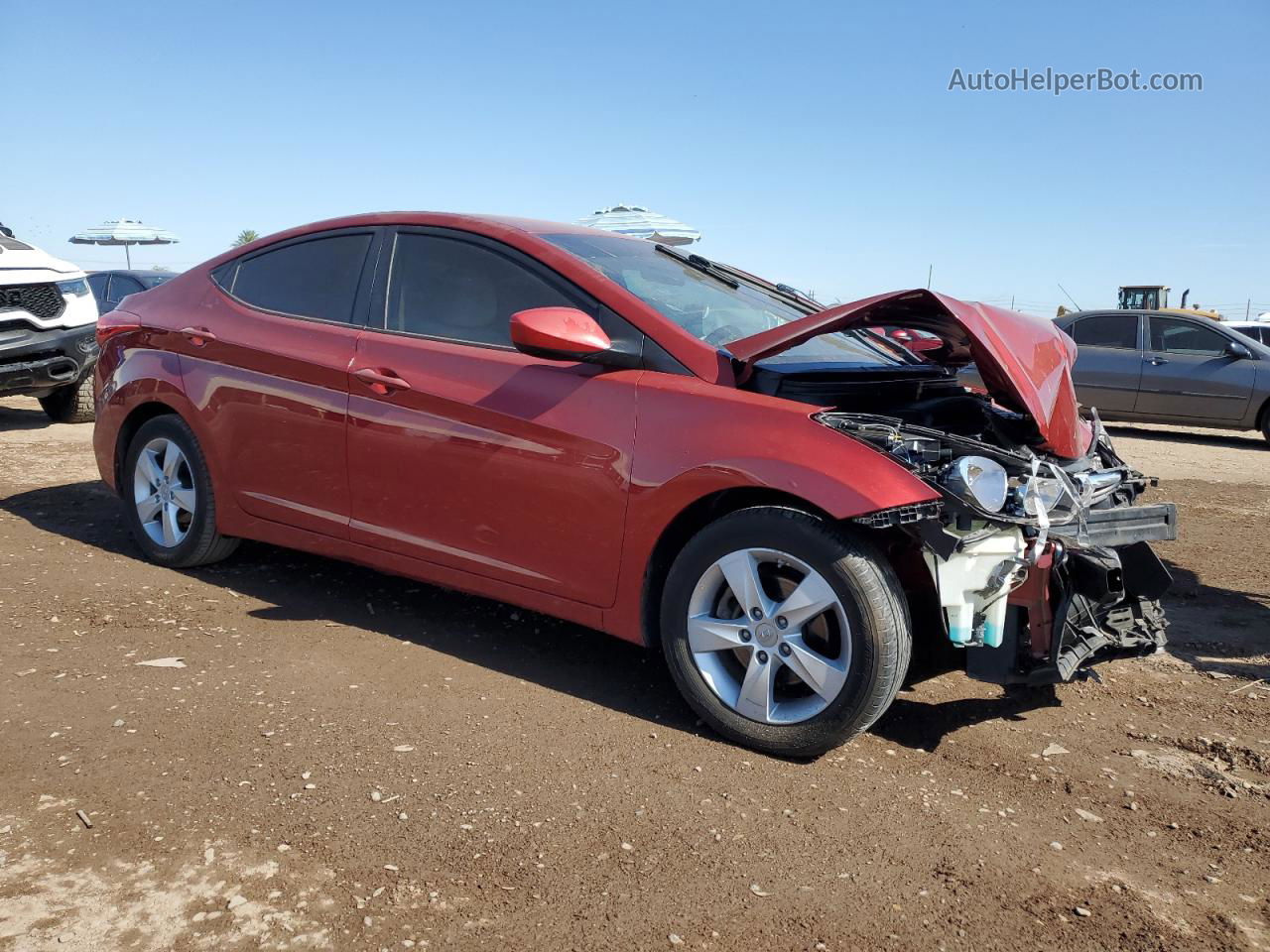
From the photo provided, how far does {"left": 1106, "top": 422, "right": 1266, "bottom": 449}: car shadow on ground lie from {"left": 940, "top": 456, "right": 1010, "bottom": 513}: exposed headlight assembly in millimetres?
10174

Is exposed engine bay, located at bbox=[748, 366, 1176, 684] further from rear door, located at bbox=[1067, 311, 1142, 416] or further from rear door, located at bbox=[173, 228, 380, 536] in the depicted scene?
rear door, located at bbox=[1067, 311, 1142, 416]

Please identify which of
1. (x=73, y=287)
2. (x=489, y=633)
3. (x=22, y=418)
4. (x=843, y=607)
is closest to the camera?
(x=843, y=607)

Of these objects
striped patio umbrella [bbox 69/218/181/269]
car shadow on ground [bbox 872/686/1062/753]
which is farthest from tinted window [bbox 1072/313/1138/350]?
striped patio umbrella [bbox 69/218/181/269]

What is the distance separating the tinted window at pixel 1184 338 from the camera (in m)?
12.0

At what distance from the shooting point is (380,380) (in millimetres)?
4031

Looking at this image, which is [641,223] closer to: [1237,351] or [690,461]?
[1237,351]

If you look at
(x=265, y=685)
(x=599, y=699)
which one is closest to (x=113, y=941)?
(x=265, y=685)

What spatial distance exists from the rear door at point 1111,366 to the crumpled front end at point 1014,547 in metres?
9.54

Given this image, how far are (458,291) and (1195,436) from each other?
11483 millimetres

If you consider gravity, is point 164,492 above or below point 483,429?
below

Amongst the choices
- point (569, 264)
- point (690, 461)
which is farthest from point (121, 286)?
point (690, 461)

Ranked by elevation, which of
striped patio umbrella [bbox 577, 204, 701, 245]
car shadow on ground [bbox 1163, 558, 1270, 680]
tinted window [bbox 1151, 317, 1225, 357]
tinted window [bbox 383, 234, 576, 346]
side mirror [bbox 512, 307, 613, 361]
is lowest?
car shadow on ground [bbox 1163, 558, 1270, 680]

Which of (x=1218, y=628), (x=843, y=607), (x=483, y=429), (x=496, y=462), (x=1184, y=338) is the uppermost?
(x=1184, y=338)

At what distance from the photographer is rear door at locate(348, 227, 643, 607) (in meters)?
3.55
